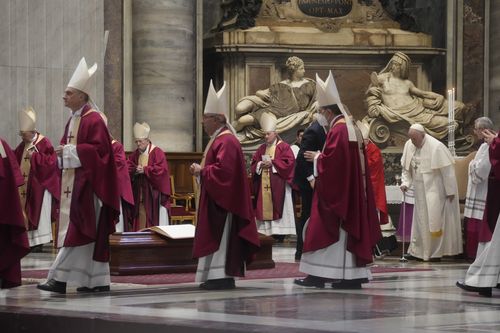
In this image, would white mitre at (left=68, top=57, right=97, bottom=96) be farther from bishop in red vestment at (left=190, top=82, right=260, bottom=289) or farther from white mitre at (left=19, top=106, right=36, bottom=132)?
white mitre at (left=19, top=106, right=36, bottom=132)

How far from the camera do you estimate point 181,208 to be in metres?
19.3

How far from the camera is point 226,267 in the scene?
1095 centimetres

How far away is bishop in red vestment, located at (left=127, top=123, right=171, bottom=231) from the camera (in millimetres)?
17562

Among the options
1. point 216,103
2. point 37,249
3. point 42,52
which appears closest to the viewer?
point 216,103

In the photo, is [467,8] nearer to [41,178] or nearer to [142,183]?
[142,183]

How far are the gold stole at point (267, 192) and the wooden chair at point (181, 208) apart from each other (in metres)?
1.07

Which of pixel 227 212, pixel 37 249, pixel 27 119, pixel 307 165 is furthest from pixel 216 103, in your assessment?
pixel 37 249

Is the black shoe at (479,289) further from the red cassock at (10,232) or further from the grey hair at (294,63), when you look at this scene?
the grey hair at (294,63)

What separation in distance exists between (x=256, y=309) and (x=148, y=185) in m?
8.68

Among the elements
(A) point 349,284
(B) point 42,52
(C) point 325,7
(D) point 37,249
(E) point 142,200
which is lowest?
(D) point 37,249

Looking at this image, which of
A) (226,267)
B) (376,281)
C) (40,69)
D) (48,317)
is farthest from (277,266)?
(48,317)

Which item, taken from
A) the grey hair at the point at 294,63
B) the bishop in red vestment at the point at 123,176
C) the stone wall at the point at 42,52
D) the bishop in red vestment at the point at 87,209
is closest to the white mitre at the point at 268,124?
→ the grey hair at the point at 294,63

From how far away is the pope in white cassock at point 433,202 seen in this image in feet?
51.6

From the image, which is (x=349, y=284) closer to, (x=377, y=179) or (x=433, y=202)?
(x=433, y=202)
